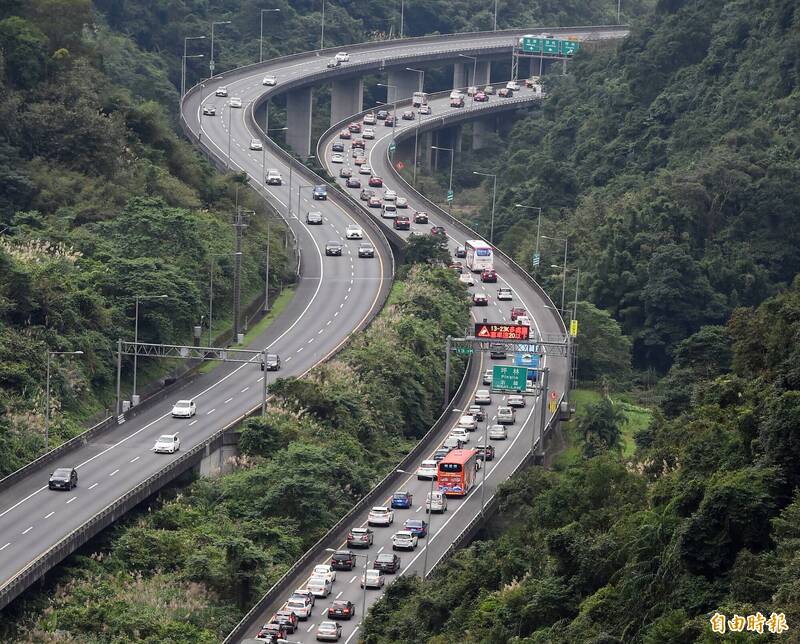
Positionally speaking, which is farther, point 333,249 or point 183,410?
point 333,249

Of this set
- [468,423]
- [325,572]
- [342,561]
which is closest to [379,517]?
[342,561]

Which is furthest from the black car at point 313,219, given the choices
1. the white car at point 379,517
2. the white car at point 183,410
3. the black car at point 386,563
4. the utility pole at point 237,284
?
the black car at point 386,563

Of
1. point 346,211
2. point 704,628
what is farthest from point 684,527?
point 346,211

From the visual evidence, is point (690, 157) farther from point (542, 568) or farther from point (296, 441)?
point (542, 568)

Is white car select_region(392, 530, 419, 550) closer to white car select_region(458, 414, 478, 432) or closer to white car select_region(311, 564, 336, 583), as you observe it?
white car select_region(311, 564, 336, 583)

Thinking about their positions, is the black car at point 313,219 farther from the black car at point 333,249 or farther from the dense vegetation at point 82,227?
the dense vegetation at point 82,227

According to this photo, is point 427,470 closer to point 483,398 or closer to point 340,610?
point 483,398
